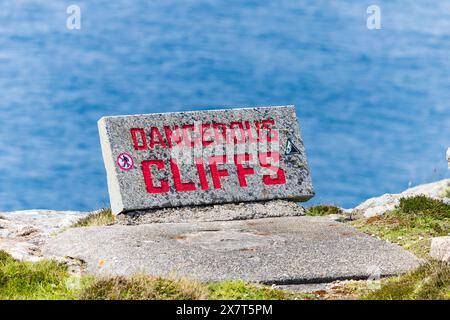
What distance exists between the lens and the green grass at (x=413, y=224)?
14219 millimetres

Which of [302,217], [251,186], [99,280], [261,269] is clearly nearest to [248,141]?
[251,186]

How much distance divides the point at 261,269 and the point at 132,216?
16.6 ft

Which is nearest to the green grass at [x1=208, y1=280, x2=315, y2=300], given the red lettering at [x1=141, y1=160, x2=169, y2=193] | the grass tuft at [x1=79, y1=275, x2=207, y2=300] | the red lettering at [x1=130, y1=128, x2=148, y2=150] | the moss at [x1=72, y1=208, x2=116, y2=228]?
the grass tuft at [x1=79, y1=275, x2=207, y2=300]

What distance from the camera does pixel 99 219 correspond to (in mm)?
17250

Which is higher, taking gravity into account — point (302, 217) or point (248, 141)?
point (248, 141)

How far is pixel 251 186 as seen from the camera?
17328mm

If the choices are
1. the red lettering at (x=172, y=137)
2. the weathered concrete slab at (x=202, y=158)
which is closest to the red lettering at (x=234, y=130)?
the weathered concrete slab at (x=202, y=158)

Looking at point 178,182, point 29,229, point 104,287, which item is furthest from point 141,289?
point 29,229

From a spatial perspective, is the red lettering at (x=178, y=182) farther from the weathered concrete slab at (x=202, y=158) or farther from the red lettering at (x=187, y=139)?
the red lettering at (x=187, y=139)
